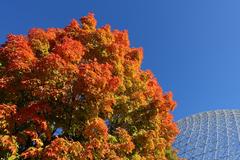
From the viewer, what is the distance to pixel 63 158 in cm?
1489

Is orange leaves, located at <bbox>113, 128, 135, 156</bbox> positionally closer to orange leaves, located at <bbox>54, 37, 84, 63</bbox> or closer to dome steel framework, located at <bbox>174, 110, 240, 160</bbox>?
orange leaves, located at <bbox>54, 37, 84, 63</bbox>

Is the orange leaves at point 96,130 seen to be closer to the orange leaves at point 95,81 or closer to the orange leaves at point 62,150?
the orange leaves at point 62,150

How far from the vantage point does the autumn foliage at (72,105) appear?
619 inches

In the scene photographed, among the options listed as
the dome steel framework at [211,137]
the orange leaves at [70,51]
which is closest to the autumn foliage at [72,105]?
the orange leaves at [70,51]

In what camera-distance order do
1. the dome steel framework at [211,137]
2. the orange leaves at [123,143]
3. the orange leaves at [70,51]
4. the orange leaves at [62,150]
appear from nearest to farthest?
the orange leaves at [62,150]
the orange leaves at [123,143]
the orange leaves at [70,51]
the dome steel framework at [211,137]

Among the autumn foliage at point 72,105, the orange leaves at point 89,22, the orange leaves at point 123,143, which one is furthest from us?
the orange leaves at point 89,22

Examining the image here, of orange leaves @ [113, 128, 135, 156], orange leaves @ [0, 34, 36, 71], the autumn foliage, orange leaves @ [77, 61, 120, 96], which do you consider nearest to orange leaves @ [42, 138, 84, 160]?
the autumn foliage

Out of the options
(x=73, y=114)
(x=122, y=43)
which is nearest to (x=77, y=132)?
(x=73, y=114)

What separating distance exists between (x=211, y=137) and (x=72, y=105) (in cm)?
5208

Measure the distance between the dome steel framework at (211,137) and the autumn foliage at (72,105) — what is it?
1675 inches

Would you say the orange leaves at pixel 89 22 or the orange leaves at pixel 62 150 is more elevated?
the orange leaves at pixel 89 22

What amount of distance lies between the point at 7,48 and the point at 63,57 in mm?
2338

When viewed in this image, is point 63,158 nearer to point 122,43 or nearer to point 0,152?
point 0,152

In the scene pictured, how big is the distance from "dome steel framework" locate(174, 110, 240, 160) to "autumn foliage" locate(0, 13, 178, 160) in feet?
140
